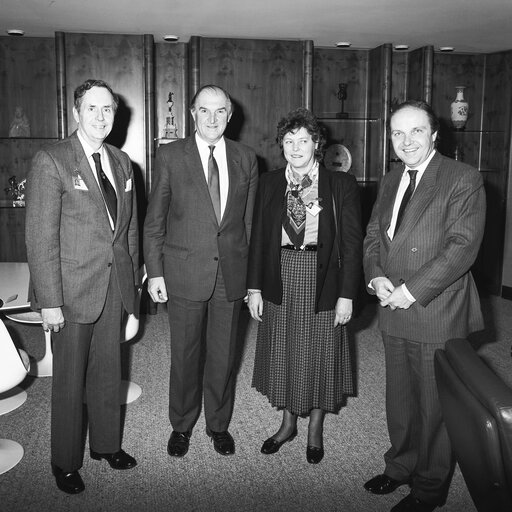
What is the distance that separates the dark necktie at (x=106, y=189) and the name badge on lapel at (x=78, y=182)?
0.31 ft

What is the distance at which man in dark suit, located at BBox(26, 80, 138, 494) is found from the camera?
8.05 feet

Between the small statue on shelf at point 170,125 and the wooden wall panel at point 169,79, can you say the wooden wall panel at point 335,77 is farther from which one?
the small statue on shelf at point 170,125

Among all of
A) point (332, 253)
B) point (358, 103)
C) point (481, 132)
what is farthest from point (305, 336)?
point (481, 132)

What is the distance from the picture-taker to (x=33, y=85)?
597 centimetres

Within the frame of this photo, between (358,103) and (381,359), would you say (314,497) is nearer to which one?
(381,359)

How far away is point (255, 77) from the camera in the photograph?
602cm

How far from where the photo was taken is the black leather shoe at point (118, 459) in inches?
114

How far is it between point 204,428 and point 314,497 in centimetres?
91

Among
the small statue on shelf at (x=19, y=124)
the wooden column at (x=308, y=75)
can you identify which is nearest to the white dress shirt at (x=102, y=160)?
the wooden column at (x=308, y=75)

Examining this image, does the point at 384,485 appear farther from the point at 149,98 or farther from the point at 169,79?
the point at 169,79

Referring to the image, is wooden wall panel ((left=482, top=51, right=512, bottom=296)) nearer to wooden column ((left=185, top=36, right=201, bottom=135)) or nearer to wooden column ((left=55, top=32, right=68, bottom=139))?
wooden column ((left=185, top=36, right=201, bottom=135))

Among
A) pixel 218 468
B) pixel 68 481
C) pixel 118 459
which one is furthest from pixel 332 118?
pixel 68 481

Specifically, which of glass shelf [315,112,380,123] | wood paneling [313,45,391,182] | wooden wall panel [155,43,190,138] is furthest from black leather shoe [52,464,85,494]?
glass shelf [315,112,380,123]

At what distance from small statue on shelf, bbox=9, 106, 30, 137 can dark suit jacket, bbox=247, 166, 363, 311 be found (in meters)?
3.99
